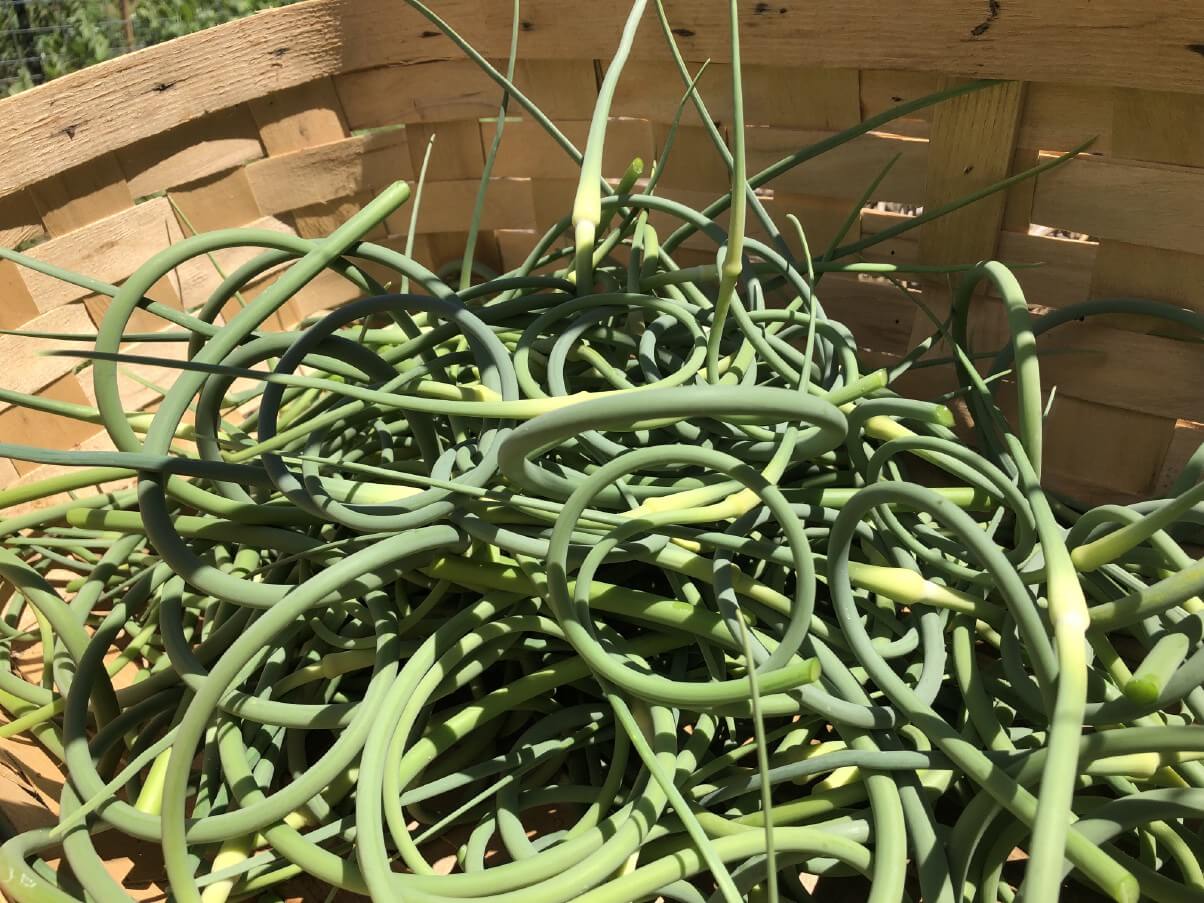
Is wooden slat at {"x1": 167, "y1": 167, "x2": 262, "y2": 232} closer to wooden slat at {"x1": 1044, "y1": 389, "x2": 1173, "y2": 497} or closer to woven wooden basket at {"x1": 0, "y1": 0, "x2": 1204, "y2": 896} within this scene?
woven wooden basket at {"x1": 0, "y1": 0, "x2": 1204, "y2": 896}

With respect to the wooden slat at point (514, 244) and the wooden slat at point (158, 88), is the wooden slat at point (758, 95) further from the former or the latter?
the wooden slat at point (158, 88)

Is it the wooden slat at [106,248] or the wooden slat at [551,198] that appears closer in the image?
the wooden slat at [106,248]

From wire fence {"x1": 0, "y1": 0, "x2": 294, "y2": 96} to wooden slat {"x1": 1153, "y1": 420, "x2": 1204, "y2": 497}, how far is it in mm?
1760

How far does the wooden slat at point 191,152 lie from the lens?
2.26 feet

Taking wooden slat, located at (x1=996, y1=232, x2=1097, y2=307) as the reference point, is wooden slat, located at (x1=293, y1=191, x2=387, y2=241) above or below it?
above

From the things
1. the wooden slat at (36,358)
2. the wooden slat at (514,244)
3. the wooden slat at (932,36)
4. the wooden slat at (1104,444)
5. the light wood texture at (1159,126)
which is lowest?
the wooden slat at (1104,444)

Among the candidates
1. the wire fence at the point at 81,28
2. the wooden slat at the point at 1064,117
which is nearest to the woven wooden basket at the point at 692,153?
the wooden slat at the point at 1064,117

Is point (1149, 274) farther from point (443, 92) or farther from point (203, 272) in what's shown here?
point (203, 272)

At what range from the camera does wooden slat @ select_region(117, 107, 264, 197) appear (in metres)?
0.69

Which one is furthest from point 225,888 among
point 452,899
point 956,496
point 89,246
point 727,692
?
point 89,246

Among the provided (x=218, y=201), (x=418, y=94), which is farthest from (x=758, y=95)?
(x=218, y=201)

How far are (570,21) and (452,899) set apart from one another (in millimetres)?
552

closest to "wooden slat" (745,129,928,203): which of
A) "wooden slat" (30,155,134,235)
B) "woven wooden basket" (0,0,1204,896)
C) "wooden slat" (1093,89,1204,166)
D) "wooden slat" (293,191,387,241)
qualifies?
"woven wooden basket" (0,0,1204,896)

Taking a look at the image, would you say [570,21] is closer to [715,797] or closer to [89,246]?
[89,246]
